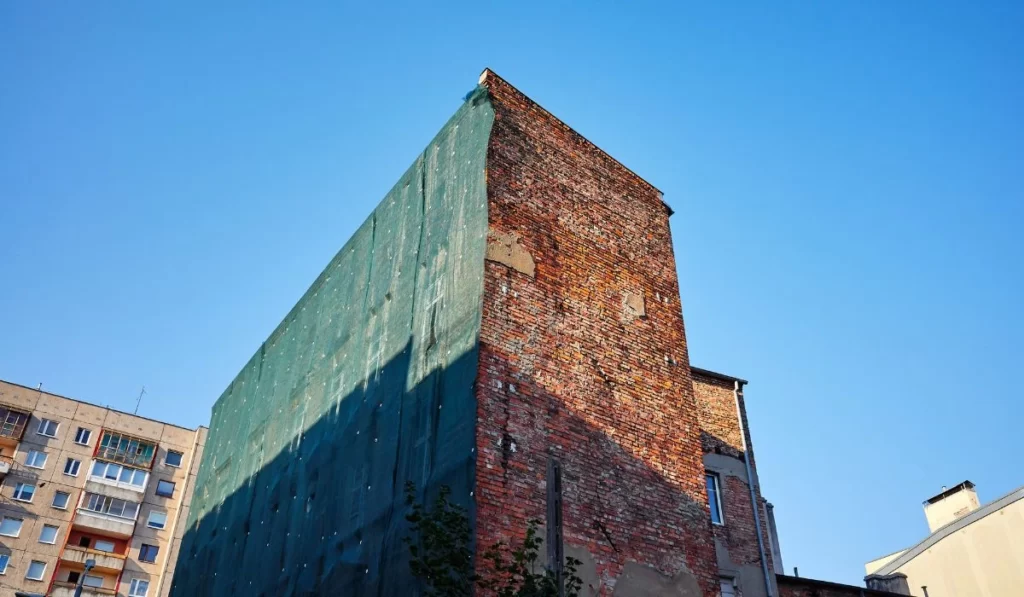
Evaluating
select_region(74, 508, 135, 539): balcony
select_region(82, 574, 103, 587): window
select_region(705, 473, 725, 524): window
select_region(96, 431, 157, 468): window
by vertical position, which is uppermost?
select_region(96, 431, 157, 468): window

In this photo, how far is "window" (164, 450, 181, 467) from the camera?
42.2 metres

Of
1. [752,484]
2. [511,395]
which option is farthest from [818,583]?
[511,395]

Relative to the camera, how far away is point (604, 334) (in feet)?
43.0

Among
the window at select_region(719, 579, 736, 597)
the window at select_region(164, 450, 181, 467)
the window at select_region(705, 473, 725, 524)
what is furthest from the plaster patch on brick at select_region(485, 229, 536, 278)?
the window at select_region(164, 450, 181, 467)

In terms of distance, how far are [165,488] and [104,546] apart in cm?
398

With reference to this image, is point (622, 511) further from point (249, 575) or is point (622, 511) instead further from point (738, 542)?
point (249, 575)

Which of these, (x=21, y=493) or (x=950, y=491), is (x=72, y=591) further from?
(x=950, y=491)

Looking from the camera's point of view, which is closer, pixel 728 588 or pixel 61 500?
pixel 728 588

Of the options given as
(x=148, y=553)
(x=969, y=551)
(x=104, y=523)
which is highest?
(x=104, y=523)

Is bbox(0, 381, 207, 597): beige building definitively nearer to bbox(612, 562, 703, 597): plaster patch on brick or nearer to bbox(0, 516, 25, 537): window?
bbox(0, 516, 25, 537): window

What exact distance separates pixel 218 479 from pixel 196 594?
319 cm

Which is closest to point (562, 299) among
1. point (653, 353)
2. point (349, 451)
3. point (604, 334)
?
point (604, 334)

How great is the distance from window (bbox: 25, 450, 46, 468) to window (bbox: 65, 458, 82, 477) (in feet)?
3.49

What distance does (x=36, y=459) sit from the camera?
3862cm
